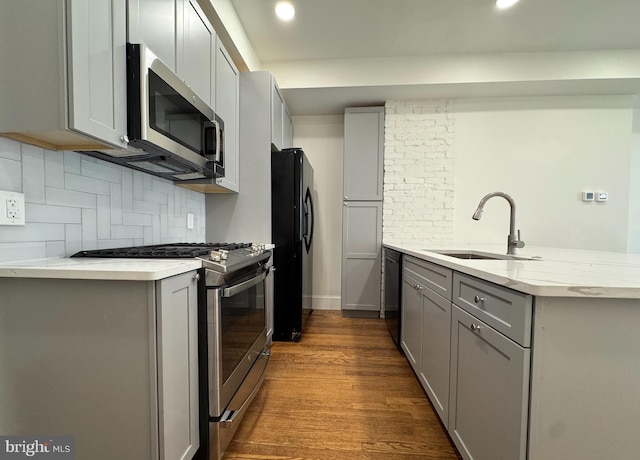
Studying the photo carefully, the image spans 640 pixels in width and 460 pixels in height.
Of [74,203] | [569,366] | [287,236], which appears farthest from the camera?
[287,236]

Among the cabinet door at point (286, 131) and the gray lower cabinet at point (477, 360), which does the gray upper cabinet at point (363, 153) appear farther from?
the gray lower cabinet at point (477, 360)

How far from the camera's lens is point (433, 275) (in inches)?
56.9

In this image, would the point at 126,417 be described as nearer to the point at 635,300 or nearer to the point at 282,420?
the point at 282,420

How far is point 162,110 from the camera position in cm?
114

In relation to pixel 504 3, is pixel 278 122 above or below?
below

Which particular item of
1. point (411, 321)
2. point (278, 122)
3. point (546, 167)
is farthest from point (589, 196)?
point (278, 122)

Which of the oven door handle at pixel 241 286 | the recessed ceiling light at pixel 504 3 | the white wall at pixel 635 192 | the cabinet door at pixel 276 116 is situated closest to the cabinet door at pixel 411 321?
the oven door handle at pixel 241 286

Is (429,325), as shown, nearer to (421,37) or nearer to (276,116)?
(276,116)

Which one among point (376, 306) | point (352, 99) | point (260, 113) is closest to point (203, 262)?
point (260, 113)

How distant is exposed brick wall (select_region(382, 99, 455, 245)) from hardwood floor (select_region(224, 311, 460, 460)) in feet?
5.10

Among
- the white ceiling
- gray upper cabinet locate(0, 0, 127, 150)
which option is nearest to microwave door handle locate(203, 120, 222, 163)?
gray upper cabinet locate(0, 0, 127, 150)

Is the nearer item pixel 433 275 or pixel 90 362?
pixel 90 362

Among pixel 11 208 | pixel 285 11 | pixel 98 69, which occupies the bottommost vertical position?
pixel 11 208

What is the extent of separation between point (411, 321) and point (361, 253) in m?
1.30
